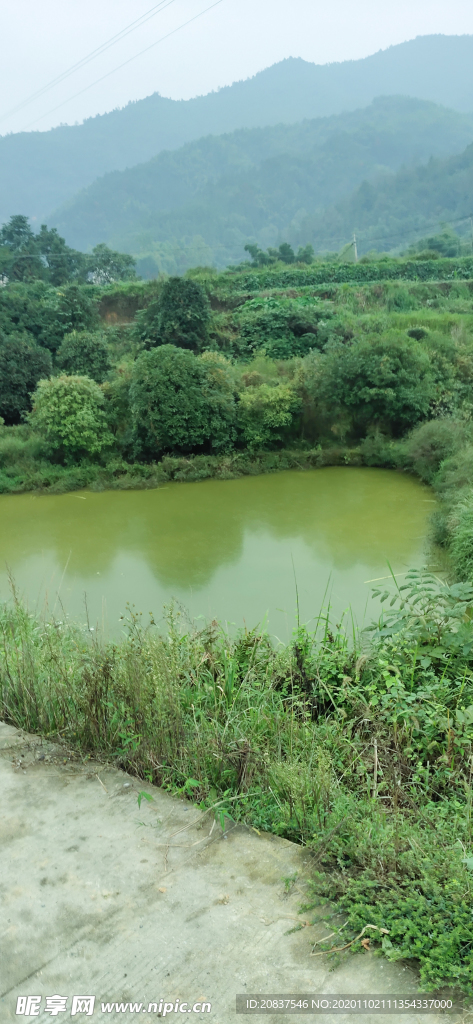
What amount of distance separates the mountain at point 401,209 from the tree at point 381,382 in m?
34.9

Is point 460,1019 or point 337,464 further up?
point 460,1019

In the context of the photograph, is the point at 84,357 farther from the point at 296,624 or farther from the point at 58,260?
the point at 58,260

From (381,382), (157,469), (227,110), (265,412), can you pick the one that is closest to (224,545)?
(157,469)

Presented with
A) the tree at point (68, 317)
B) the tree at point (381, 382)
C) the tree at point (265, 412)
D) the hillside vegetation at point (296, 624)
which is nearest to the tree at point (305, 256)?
the hillside vegetation at point (296, 624)

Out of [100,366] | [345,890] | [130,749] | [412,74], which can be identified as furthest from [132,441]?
[412,74]

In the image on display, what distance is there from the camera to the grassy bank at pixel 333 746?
1.53 meters

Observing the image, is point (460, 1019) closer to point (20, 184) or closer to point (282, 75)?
point (20, 184)

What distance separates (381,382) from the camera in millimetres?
10336

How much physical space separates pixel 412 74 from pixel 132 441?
15650 centimetres

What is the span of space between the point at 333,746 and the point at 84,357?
11.9 metres

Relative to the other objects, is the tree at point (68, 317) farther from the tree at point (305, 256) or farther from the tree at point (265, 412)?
the tree at point (305, 256)

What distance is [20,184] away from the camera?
100062 millimetres

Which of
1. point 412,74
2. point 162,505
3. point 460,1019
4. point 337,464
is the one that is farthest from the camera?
point 412,74

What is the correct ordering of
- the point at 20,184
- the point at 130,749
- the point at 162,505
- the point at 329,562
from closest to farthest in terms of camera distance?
1. the point at 130,749
2. the point at 329,562
3. the point at 162,505
4. the point at 20,184
